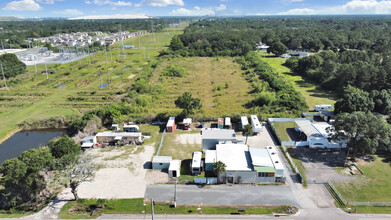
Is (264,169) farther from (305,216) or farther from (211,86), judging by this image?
(211,86)

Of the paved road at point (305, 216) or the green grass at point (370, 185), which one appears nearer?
the paved road at point (305, 216)

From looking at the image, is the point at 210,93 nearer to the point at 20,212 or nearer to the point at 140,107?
the point at 140,107

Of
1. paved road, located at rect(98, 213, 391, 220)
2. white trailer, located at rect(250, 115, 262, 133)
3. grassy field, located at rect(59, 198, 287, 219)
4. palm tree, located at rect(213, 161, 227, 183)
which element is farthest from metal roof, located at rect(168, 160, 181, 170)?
white trailer, located at rect(250, 115, 262, 133)

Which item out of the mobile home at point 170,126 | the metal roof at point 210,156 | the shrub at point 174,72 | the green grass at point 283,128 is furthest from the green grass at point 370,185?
the shrub at point 174,72

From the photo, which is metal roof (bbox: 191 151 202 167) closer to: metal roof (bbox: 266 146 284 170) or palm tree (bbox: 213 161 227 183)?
palm tree (bbox: 213 161 227 183)

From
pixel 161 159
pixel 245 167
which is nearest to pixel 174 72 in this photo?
pixel 161 159

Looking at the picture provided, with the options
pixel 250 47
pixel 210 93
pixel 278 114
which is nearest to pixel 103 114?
pixel 210 93

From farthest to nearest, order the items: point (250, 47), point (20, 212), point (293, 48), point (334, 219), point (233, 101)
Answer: point (293, 48), point (250, 47), point (233, 101), point (20, 212), point (334, 219)

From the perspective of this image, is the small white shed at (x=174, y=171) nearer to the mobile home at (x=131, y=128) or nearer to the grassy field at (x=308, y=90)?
the mobile home at (x=131, y=128)
